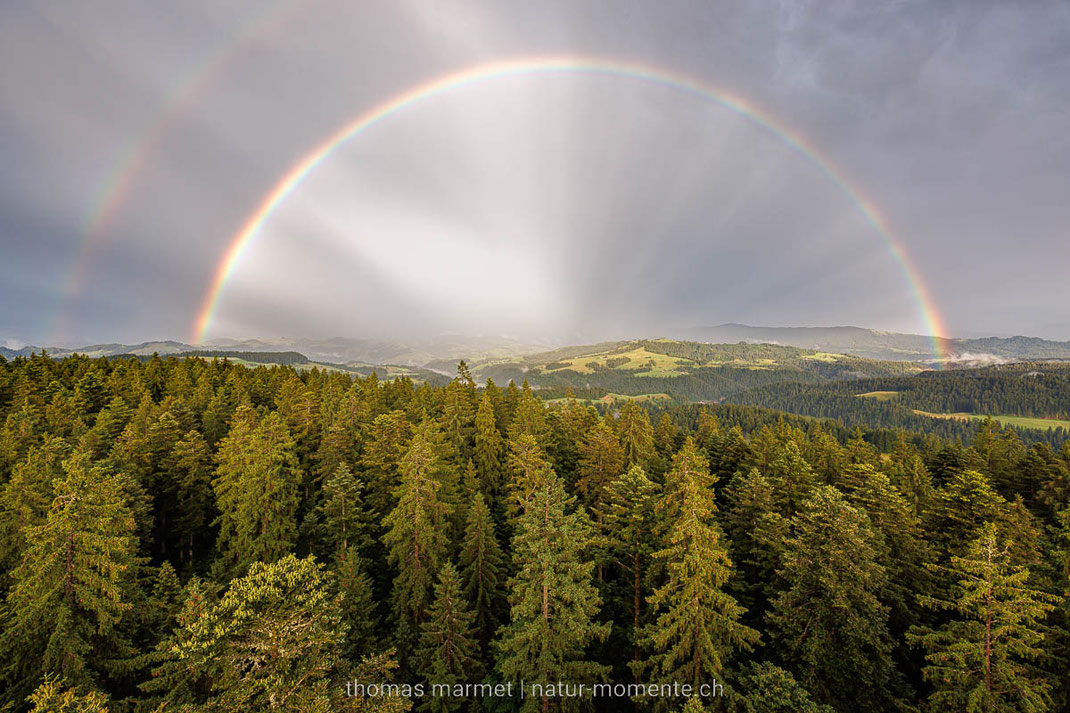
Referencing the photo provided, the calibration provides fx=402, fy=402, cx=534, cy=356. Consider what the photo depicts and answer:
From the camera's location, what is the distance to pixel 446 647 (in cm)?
2359

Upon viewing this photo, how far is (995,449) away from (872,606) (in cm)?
5642

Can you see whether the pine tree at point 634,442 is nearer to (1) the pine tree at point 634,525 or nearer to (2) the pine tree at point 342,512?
(1) the pine tree at point 634,525

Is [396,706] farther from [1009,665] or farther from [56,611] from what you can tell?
[1009,665]

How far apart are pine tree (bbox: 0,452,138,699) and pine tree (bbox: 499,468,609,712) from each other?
60.8 ft

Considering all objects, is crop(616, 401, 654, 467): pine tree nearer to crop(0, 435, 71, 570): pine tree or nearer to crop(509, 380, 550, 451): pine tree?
crop(509, 380, 550, 451): pine tree

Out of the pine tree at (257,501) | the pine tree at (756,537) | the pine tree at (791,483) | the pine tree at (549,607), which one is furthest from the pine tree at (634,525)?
the pine tree at (257,501)

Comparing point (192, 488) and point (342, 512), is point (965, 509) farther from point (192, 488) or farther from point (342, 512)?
point (192, 488)

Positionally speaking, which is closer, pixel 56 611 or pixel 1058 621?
pixel 56 611

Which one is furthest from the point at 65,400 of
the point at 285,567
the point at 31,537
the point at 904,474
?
the point at 904,474

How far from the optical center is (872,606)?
20.9m

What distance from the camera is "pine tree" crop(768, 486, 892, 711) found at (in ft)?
68.1

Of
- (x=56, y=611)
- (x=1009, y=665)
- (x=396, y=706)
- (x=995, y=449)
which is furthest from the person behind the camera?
(x=995, y=449)

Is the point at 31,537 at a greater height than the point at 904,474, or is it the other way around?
the point at 31,537

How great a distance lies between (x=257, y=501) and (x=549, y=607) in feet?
69.1
